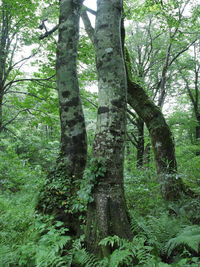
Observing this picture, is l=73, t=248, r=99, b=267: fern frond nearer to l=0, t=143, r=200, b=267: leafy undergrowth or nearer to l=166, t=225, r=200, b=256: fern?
l=0, t=143, r=200, b=267: leafy undergrowth

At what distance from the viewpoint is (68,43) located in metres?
4.73

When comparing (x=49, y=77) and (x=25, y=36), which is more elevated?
(x=25, y=36)

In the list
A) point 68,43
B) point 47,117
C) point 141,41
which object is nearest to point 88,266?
point 68,43

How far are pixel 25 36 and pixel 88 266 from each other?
8313mm

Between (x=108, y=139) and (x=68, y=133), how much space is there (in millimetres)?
1730

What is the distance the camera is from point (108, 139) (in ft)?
9.57

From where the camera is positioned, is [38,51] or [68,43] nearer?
[68,43]

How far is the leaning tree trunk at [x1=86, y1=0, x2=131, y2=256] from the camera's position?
2.63 m

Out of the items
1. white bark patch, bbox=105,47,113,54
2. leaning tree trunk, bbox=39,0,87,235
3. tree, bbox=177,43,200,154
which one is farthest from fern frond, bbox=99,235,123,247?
tree, bbox=177,43,200,154

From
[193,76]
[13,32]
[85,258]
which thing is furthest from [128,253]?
[193,76]

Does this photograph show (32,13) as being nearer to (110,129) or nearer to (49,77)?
(49,77)

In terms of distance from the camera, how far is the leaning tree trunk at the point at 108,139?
2631 millimetres

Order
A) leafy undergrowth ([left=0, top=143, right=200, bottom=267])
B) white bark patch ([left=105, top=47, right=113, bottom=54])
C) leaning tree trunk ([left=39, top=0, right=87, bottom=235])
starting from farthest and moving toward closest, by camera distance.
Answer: leaning tree trunk ([left=39, top=0, right=87, bottom=235])
white bark patch ([left=105, top=47, right=113, bottom=54])
leafy undergrowth ([left=0, top=143, right=200, bottom=267])

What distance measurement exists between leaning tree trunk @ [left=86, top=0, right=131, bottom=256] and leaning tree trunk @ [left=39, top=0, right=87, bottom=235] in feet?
3.54
